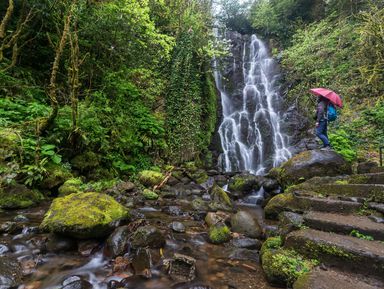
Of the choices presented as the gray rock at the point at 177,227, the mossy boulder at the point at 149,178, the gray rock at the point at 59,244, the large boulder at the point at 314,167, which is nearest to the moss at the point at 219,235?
the gray rock at the point at 177,227

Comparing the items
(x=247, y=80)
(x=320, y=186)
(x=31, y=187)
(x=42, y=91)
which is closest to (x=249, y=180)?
(x=320, y=186)

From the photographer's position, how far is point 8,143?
5.23 m

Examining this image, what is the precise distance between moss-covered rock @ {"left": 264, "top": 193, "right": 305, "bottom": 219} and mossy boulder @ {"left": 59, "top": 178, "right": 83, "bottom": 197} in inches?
166

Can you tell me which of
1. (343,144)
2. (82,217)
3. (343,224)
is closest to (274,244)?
(343,224)

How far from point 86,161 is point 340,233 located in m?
6.16

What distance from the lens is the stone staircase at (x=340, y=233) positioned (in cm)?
230

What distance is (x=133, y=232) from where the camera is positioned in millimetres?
3695

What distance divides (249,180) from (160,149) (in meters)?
3.67

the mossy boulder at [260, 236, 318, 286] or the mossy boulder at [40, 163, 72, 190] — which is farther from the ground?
the mossy boulder at [40, 163, 72, 190]

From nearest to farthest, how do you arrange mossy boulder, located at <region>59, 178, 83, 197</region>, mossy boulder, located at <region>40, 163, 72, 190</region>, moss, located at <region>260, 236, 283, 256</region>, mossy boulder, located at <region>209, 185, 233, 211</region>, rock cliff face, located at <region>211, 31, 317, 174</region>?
moss, located at <region>260, 236, 283, 256</region> < mossy boulder, located at <region>59, 178, 83, 197</region> < mossy boulder, located at <region>40, 163, 72, 190</region> < mossy boulder, located at <region>209, 185, 233, 211</region> < rock cliff face, located at <region>211, 31, 317, 174</region>

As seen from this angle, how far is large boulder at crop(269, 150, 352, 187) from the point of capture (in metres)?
5.76

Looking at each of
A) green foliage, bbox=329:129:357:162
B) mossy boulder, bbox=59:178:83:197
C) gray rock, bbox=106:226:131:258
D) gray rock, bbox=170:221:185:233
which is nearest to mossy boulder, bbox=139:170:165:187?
mossy boulder, bbox=59:178:83:197

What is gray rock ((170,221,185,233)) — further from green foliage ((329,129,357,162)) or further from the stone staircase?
green foliage ((329,129,357,162))

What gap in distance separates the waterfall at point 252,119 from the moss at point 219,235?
6.95m
